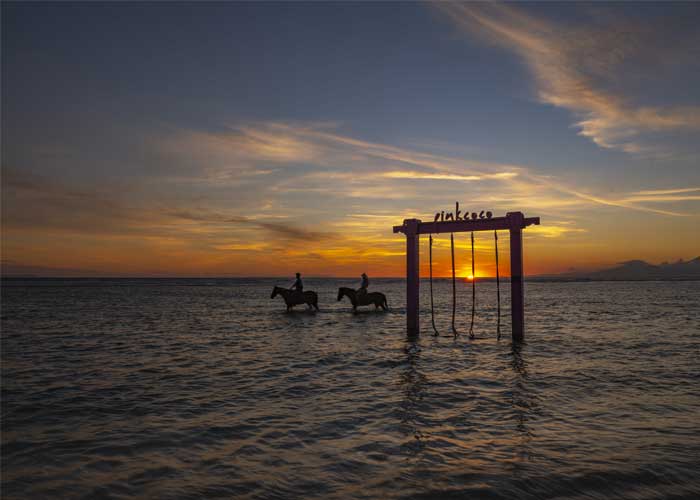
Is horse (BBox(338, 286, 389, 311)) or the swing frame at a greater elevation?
the swing frame

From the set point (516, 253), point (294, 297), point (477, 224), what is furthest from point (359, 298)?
point (516, 253)

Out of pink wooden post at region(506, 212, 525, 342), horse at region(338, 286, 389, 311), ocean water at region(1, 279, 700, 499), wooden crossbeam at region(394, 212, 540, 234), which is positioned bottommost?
ocean water at region(1, 279, 700, 499)

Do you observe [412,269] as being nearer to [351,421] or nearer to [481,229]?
[481,229]

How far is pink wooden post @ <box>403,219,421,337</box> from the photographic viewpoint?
764 inches

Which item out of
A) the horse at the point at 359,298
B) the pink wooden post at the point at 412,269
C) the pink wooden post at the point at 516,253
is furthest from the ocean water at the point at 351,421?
the horse at the point at 359,298

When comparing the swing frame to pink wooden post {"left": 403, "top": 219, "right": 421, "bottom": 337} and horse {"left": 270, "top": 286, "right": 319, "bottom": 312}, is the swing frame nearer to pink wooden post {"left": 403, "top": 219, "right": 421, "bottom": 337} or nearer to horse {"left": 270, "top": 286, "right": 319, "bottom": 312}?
pink wooden post {"left": 403, "top": 219, "right": 421, "bottom": 337}

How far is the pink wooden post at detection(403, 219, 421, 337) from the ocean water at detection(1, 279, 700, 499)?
11.2ft

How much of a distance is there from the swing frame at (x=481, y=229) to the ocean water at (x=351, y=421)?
1.96 metres

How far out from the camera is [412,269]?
1950cm

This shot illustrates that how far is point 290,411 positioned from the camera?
8.41 metres

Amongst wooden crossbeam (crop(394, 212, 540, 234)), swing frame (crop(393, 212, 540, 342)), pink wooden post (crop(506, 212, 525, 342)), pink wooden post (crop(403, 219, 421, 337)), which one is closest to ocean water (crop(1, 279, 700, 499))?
swing frame (crop(393, 212, 540, 342))

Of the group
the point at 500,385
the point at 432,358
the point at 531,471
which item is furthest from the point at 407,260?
the point at 531,471

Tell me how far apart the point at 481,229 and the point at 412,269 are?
3519 millimetres

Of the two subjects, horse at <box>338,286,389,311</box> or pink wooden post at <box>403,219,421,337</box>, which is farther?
horse at <box>338,286,389,311</box>
